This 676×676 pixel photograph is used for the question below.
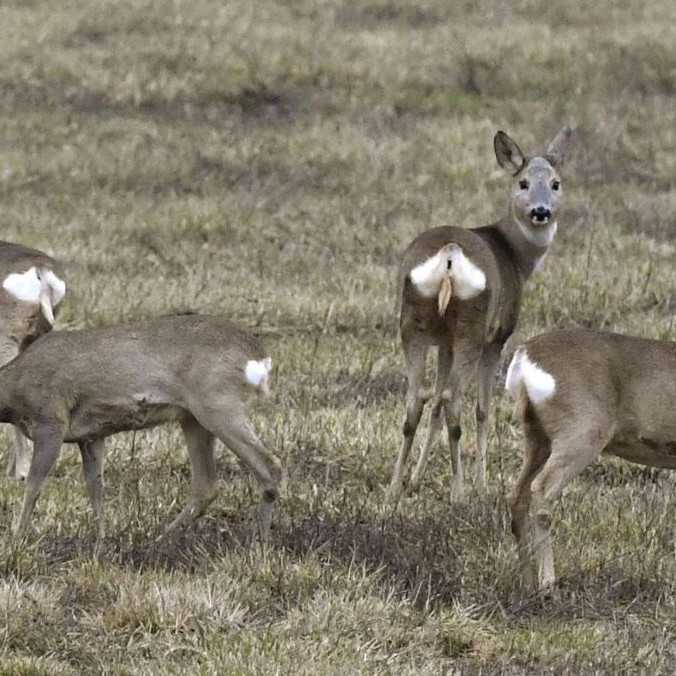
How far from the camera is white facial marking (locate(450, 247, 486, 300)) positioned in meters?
8.25

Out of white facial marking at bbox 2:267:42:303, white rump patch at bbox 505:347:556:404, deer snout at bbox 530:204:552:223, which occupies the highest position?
deer snout at bbox 530:204:552:223

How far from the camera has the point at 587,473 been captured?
8.47 meters

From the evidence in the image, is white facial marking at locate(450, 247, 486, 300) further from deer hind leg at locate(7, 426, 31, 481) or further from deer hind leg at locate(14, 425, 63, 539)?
deer hind leg at locate(7, 426, 31, 481)

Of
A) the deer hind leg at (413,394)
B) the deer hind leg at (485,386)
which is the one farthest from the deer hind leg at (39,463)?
the deer hind leg at (485,386)

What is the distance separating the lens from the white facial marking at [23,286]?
29.2ft

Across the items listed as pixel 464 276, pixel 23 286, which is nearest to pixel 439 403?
pixel 464 276

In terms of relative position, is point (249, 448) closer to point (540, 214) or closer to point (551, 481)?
point (551, 481)

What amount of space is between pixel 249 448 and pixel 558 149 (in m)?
3.98

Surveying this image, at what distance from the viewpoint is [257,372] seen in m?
7.18

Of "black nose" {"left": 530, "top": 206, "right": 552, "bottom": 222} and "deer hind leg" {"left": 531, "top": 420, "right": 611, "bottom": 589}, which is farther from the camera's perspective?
"black nose" {"left": 530, "top": 206, "right": 552, "bottom": 222}

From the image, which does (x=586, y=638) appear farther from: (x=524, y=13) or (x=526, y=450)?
(x=524, y=13)

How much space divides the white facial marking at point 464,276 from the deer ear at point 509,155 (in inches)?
75.9

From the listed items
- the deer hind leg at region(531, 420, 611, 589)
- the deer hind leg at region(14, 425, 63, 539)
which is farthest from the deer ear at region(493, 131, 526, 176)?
the deer hind leg at region(14, 425, 63, 539)

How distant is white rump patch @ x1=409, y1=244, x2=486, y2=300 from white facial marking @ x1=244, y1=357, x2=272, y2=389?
1301mm
